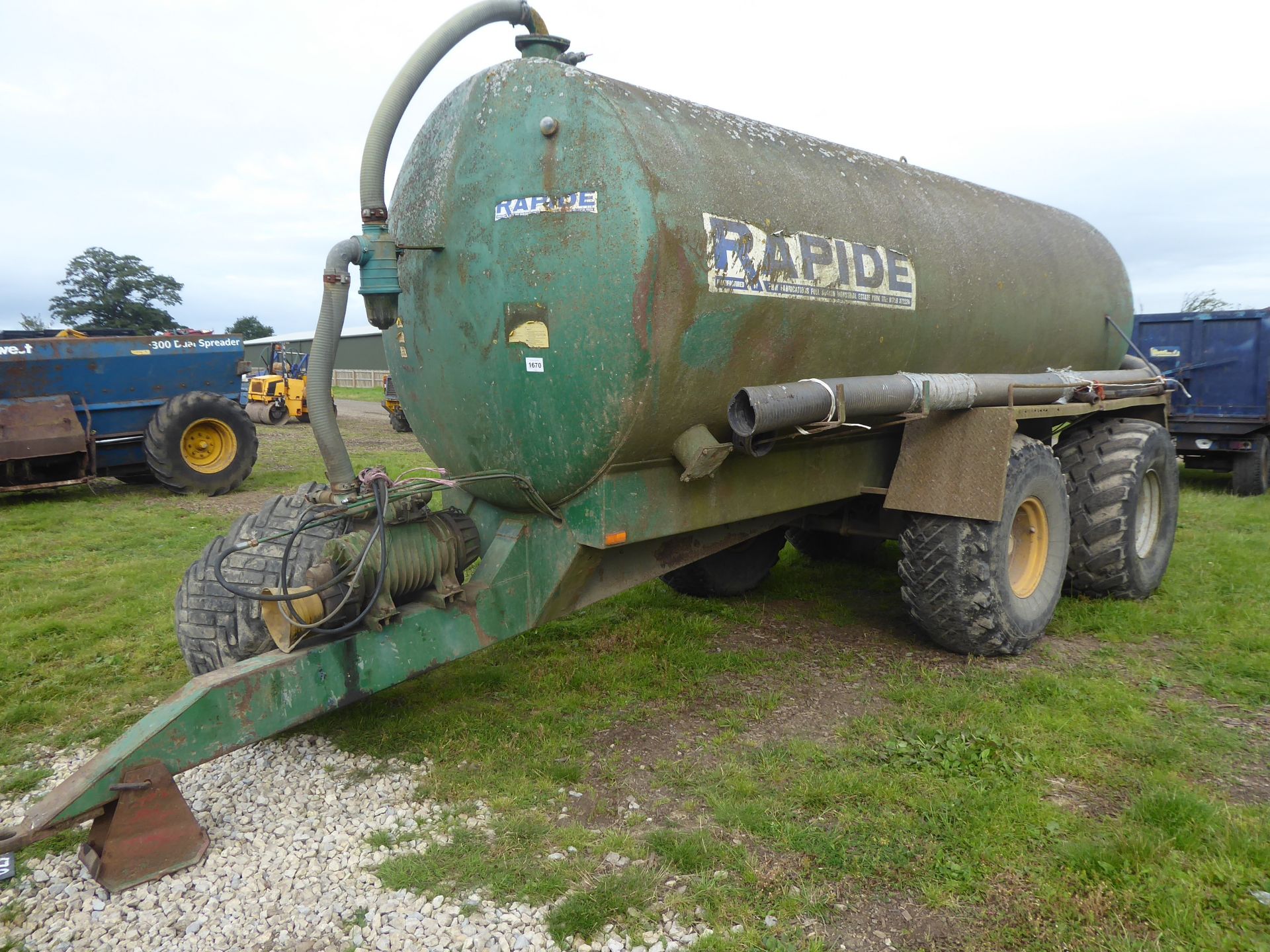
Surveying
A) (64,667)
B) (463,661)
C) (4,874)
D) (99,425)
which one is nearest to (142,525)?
(99,425)

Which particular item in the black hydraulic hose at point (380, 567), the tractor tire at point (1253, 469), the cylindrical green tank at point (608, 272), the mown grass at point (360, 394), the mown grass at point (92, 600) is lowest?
the mown grass at point (92, 600)

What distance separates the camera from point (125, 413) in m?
9.97

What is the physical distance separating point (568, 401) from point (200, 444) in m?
8.93

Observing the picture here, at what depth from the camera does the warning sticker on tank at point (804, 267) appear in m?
3.35

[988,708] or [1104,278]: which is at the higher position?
[1104,278]

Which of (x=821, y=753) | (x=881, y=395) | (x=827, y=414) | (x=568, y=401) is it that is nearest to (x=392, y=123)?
(x=568, y=401)

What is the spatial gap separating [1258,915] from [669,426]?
8.20 ft

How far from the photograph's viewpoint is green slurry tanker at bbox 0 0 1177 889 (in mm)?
3107

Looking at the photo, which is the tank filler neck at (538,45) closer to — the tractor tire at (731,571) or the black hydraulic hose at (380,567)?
the black hydraulic hose at (380,567)

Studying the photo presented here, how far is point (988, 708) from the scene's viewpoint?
398cm

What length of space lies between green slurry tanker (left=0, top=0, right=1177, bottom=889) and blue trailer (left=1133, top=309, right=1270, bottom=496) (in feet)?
22.9

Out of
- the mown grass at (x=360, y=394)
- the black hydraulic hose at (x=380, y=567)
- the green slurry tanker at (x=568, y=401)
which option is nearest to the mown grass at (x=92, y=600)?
the green slurry tanker at (x=568, y=401)

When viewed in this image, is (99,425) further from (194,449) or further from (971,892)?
(971,892)

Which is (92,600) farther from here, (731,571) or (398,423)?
(398,423)
